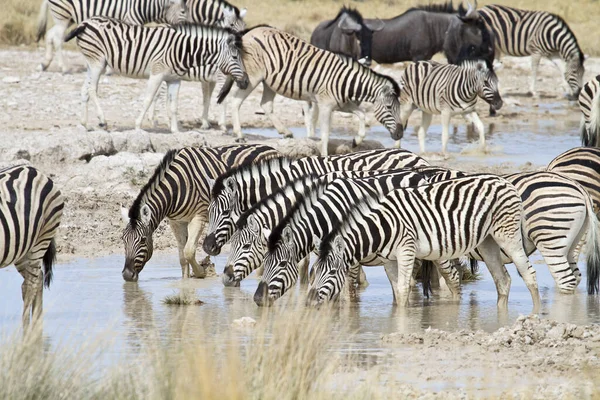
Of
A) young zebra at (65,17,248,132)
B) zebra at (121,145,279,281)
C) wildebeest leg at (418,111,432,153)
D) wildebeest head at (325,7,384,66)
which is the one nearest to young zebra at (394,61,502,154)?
wildebeest leg at (418,111,432,153)

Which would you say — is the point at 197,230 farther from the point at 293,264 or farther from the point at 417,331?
the point at 417,331

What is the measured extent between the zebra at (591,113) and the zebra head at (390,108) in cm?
287

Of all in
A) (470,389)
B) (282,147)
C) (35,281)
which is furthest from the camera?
(282,147)

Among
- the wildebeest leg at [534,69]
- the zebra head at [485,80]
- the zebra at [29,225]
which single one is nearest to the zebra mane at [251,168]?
the zebra at [29,225]

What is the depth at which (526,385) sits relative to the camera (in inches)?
251

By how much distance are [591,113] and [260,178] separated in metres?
4.72

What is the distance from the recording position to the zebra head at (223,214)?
9.74 metres

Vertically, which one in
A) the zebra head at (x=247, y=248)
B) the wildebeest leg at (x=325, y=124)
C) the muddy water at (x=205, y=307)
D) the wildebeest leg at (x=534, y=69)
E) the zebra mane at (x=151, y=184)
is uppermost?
the wildebeest leg at (x=534, y=69)

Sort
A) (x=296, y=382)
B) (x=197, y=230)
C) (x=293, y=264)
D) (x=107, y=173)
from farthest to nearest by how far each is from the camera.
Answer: (x=107, y=173)
(x=197, y=230)
(x=293, y=264)
(x=296, y=382)

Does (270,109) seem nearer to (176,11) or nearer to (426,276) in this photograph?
(176,11)

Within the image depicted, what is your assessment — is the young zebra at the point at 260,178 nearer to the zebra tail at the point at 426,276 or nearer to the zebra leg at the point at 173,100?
the zebra tail at the point at 426,276

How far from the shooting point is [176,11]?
19.8 metres

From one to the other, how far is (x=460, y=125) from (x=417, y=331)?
1359 cm

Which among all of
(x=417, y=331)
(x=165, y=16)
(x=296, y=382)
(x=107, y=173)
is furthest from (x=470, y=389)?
(x=165, y=16)
